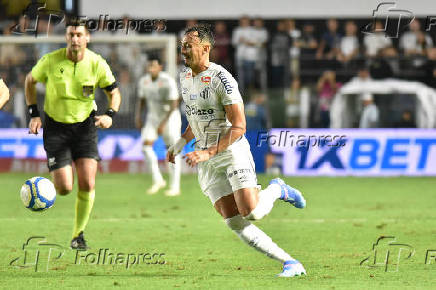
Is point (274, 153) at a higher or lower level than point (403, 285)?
lower

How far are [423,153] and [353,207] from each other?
18.8ft

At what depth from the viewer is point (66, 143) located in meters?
9.44

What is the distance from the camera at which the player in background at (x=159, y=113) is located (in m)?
15.7

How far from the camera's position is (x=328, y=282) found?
7379 millimetres

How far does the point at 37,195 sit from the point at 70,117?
39.9 inches

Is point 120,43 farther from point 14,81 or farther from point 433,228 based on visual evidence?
point 433,228

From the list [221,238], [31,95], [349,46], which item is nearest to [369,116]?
[349,46]

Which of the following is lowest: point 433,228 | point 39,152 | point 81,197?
point 39,152

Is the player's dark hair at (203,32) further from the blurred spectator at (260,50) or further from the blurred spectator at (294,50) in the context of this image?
the blurred spectator at (294,50)

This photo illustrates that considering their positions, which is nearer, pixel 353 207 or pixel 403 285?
pixel 403 285

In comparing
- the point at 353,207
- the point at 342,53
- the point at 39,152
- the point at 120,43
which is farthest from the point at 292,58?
the point at 353,207

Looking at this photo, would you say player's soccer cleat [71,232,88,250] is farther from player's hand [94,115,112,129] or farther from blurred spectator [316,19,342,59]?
blurred spectator [316,19,342,59]

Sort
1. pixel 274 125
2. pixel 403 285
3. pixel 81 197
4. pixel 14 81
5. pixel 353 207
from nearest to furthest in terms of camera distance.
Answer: pixel 403 285 < pixel 81 197 < pixel 353 207 < pixel 14 81 < pixel 274 125

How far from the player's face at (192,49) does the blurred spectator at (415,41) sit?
15.7 m
